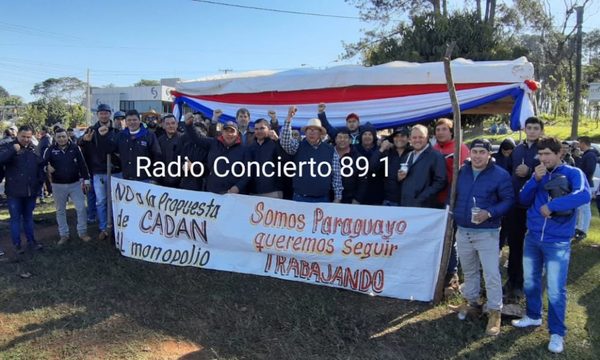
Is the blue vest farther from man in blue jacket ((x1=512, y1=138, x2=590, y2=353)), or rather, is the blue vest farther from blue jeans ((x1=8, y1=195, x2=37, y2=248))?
blue jeans ((x1=8, y1=195, x2=37, y2=248))

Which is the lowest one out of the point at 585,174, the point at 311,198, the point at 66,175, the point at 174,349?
the point at 174,349

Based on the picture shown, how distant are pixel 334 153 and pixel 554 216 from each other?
2.35 meters

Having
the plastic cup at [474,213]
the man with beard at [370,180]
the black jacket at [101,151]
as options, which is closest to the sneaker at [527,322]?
the plastic cup at [474,213]

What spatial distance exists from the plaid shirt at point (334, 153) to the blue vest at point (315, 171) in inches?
2.5

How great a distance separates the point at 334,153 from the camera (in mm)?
5238

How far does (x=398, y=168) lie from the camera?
5004 mm

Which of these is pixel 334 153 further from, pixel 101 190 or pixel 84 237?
pixel 84 237

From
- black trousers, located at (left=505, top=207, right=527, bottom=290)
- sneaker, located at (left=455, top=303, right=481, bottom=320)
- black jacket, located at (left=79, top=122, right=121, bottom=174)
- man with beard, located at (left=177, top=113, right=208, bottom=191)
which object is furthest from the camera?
black jacket, located at (left=79, top=122, right=121, bottom=174)

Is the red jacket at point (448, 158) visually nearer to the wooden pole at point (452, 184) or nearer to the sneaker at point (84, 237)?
the wooden pole at point (452, 184)

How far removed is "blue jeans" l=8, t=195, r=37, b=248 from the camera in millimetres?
6268

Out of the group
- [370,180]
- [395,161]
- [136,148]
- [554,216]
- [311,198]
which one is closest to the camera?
[554,216]

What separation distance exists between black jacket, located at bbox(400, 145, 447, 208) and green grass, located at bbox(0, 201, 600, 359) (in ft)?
3.60

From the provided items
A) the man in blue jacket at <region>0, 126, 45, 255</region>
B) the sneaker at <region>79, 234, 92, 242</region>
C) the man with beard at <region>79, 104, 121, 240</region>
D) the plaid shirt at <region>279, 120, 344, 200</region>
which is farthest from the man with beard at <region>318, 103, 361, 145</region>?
the man in blue jacket at <region>0, 126, 45, 255</region>

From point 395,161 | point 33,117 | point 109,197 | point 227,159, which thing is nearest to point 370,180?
point 395,161
